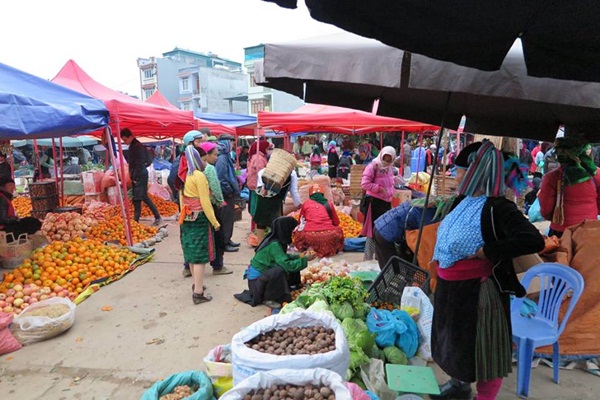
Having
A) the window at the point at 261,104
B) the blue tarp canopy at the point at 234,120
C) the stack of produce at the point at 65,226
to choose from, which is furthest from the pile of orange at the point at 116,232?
the window at the point at 261,104

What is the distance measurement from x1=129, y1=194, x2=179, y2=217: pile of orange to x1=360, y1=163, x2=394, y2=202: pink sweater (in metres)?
6.20

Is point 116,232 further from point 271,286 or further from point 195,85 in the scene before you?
point 195,85

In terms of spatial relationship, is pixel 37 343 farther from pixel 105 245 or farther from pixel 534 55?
pixel 534 55

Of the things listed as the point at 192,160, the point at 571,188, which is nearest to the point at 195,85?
the point at 192,160

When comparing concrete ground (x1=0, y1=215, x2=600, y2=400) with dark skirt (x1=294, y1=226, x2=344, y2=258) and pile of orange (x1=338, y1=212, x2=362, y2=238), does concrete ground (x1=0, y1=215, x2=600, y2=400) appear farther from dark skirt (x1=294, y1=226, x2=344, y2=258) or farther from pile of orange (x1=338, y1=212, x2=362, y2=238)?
pile of orange (x1=338, y1=212, x2=362, y2=238)

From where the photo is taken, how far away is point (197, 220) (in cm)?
464

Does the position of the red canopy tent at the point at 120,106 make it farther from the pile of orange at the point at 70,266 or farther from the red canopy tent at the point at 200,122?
the red canopy tent at the point at 200,122

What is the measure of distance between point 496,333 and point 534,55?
5.42 feet

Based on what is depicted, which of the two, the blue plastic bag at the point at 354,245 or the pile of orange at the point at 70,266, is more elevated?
the pile of orange at the point at 70,266

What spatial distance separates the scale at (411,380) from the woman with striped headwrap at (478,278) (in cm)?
15

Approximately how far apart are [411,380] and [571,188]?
2943 millimetres

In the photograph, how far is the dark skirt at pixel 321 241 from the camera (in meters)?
6.46

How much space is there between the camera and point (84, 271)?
5406 millimetres

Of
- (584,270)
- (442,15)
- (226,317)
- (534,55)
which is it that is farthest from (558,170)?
(226,317)
